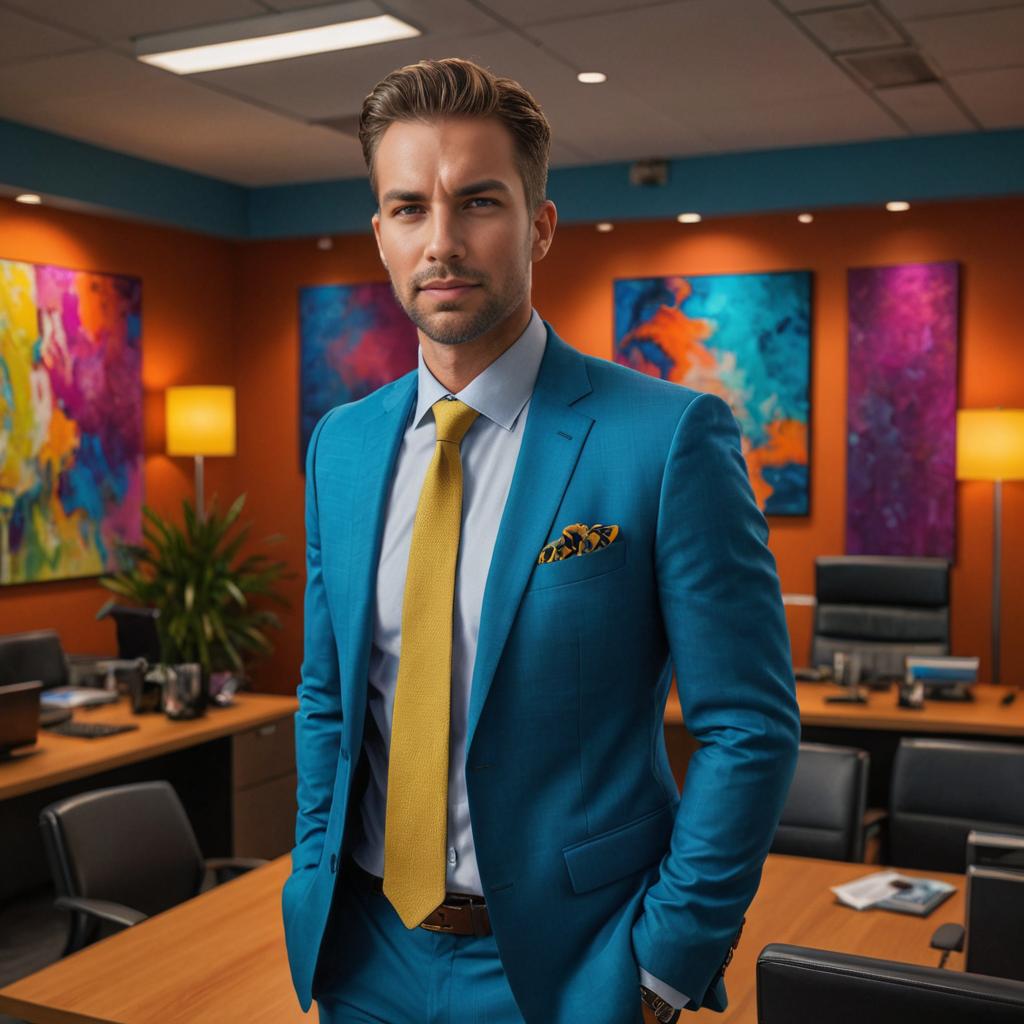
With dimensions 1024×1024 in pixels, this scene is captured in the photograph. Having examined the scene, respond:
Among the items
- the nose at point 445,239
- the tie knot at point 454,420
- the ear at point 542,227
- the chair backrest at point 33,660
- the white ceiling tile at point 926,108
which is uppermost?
the white ceiling tile at point 926,108

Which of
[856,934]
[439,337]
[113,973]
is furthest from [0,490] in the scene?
[439,337]

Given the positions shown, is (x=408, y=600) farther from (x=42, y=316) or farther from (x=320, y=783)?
(x=42, y=316)

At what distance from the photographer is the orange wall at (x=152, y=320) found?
20.5 feet

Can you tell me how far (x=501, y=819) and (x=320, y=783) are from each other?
360 millimetres

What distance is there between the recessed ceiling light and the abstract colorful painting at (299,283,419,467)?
106 inches

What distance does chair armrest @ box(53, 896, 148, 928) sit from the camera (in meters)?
2.70

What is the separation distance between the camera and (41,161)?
593 centimetres

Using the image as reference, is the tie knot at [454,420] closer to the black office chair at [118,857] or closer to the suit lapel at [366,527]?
the suit lapel at [366,527]

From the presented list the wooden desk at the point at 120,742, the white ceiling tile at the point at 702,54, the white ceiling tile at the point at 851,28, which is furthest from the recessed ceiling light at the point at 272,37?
the wooden desk at the point at 120,742

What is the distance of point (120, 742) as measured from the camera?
402cm

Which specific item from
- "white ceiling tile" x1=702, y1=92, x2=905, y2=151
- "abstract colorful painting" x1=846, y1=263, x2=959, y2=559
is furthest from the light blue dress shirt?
"abstract colorful painting" x1=846, y1=263, x2=959, y2=559

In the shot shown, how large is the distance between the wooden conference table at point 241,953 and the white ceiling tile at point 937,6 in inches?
111

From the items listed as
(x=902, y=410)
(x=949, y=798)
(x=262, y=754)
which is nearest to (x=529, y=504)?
(x=949, y=798)

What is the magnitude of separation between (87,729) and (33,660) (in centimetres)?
111
